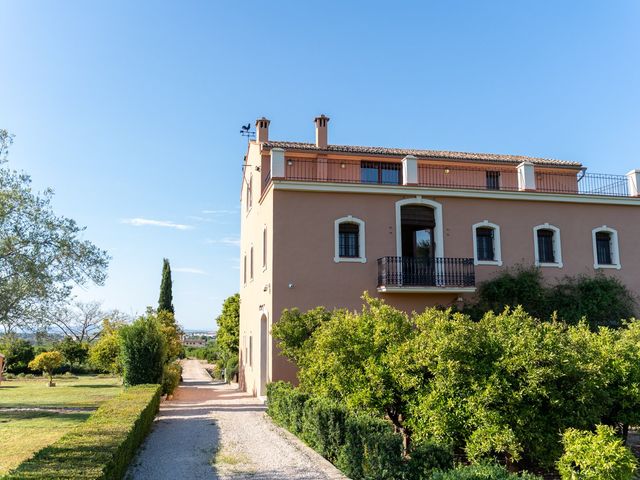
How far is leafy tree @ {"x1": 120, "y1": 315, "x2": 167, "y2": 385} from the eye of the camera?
1816cm

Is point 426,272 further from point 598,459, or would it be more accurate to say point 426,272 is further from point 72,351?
point 72,351

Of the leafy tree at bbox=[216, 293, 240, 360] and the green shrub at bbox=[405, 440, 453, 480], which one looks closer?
the green shrub at bbox=[405, 440, 453, 480]

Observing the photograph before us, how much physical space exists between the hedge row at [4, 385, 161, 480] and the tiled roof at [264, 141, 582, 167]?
499 inches

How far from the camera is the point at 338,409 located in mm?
9898

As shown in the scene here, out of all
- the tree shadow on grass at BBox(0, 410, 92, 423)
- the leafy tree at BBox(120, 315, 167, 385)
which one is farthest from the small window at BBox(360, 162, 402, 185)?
the tree shadow on grass at BBox(0, 410, 92, 423)

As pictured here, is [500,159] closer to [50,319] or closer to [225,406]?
[225,406]

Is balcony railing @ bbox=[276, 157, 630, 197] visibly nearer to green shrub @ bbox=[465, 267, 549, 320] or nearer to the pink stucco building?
the pink stucco building

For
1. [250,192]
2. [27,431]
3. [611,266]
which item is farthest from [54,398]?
[611,266]

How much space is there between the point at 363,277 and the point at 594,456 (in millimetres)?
12067

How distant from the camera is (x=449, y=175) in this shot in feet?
74.3

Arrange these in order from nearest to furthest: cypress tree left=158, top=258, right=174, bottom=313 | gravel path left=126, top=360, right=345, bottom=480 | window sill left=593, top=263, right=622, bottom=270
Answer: gravel path left=126, top=360, right=345, bottom=480 → window sill left=593, top=263, right=622, bottom=270 → cypress tree left=158, top=258, right=174, bottom=313

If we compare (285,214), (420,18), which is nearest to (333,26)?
(420,18)

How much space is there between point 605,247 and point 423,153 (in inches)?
326

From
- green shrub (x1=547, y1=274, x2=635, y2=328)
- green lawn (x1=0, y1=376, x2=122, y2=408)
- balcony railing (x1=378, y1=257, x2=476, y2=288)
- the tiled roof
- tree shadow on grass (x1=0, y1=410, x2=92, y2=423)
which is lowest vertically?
green lawn (x1=0, y1=376, x2=122, y2=408)
